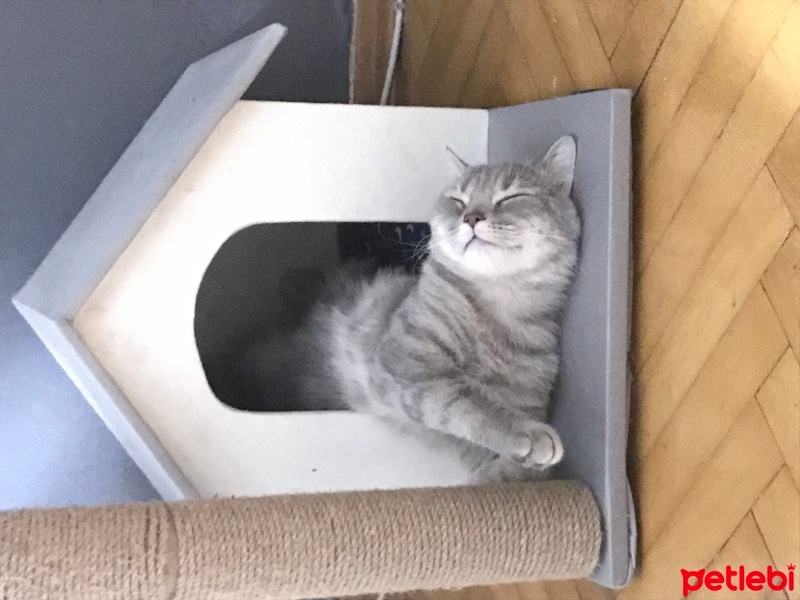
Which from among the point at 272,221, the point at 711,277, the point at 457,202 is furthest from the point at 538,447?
the point at 272,221

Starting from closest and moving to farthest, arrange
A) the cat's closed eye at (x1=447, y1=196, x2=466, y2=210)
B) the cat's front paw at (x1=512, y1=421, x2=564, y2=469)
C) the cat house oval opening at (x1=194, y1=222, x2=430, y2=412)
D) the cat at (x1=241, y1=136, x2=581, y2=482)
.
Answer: the cat's front paw at (x1=512, y1=421, x2=564, y2=469), the cat at (x1=241, y1=136, x2=581, y2=482), the cat's closed eye at (x1=447, y1=196, x2=466, y2=210), the cat house oval opening at (x1=194, y1=222, x2=430, y2=412)

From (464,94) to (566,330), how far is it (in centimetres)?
75

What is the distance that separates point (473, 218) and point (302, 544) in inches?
21.9

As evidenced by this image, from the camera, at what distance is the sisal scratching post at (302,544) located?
3.03 feet

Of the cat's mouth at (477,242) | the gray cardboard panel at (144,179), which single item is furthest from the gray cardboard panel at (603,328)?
the gray cardboard panel at (144,179)

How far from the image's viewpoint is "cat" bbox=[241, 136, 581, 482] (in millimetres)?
1190

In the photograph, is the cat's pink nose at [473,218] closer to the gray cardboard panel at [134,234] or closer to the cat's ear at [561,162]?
the cat's ear at [561,162]

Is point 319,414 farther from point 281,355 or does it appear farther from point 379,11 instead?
point 379,11

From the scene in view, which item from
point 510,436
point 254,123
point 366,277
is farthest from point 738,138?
point 366,277

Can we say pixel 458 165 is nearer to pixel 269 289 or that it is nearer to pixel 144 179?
pixel 144 179

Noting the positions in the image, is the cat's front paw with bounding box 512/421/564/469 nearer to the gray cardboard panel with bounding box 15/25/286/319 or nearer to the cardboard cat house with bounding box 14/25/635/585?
the cardboard cat house with bounding box 14/25/635/585

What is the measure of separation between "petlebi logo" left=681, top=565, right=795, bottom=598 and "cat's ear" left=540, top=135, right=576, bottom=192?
608 millimetres

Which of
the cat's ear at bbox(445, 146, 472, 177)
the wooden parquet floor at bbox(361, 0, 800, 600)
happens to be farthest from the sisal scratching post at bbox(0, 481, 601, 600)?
the cat's ear at bbox(445, 146, 472, 177)

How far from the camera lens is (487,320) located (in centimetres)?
129
